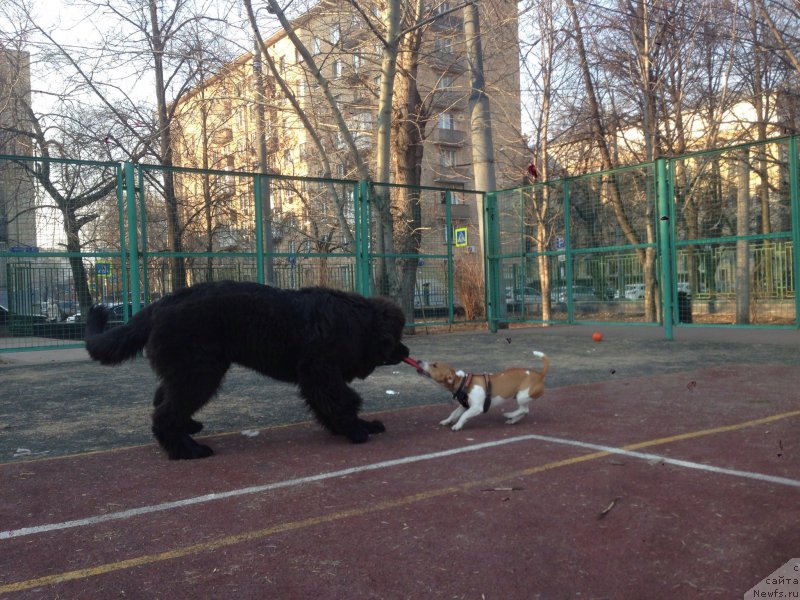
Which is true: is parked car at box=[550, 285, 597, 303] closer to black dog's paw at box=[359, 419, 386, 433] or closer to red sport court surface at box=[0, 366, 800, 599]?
red sport court surface at box=[0, 366, 800, 599]

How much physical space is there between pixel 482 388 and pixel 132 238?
8.40 meters

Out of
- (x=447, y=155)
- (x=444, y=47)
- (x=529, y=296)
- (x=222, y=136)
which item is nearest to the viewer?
(x=529, y=296)

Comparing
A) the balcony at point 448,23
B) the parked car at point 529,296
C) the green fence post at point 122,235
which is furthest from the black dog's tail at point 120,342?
the balcony at point 448,23

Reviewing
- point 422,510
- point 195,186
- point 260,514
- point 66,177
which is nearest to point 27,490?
point 260,514

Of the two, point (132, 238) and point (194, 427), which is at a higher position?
point (132, 238)

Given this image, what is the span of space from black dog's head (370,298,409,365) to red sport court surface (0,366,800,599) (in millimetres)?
683

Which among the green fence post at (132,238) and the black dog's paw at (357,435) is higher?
the green fence post at (132,238)

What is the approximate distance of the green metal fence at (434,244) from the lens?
12.0m

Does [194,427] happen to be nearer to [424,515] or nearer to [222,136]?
[424,515]

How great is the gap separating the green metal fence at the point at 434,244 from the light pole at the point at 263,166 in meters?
0.07

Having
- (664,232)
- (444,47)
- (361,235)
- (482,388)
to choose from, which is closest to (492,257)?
(361,235)

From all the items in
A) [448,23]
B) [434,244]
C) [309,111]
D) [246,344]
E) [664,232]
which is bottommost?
[246,344]

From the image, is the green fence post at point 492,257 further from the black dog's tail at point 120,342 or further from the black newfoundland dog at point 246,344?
the black dog's tail at point 120,342

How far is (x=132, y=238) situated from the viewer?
1209cm
